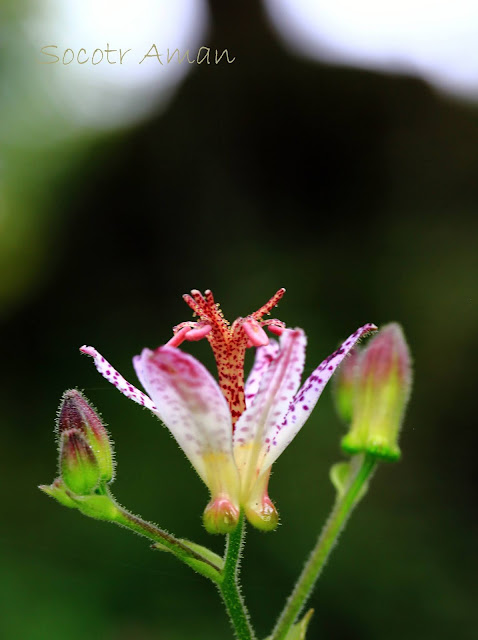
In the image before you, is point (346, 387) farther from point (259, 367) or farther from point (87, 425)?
point (87, 425)

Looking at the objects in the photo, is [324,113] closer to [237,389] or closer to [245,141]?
[245,141]

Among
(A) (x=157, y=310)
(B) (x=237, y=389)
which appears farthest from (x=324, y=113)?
(B) (x=237, y=389)

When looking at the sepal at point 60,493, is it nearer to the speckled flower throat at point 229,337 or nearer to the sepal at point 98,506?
the sepal at point 98,506

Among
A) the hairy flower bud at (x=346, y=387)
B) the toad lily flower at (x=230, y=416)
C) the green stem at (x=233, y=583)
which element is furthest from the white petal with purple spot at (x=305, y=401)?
the hairy flower bud at (x=346, y=387)

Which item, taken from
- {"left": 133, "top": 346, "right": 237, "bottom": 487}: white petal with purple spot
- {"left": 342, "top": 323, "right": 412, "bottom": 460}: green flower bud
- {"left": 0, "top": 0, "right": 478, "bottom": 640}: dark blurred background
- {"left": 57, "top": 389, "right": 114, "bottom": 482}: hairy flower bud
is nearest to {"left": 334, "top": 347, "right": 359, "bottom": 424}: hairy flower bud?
{"left": 342, "top": 323, "right": 412, "bottom": 460}: green flower bud

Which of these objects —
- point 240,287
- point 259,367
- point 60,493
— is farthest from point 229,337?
point 240,287

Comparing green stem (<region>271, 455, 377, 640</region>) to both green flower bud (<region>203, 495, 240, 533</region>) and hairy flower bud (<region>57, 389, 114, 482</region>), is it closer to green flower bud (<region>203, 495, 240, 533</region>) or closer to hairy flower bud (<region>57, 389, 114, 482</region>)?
green flower bud (<region>203, 495, 240, 533</region>)
